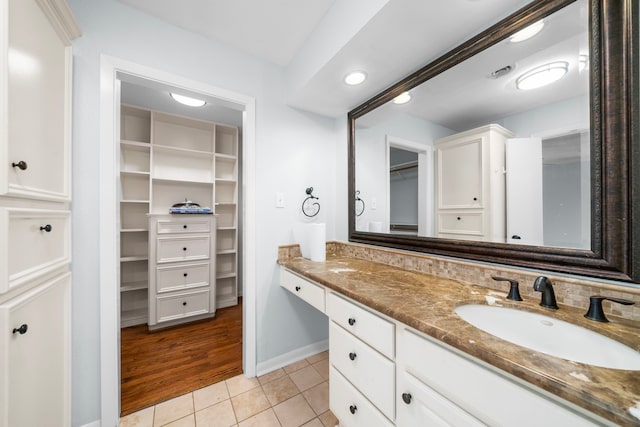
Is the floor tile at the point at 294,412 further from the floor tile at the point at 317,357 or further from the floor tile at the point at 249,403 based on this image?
the floor tile at the point at 317,357

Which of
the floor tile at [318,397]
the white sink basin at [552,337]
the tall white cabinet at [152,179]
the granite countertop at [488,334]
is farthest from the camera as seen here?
the tall white cabinet at [152,179]

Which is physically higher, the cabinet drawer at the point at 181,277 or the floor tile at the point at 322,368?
the cabinet drawer at the point at 181,277

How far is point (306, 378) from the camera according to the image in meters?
1.70

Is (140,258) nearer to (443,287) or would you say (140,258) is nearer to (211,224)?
(211,224)

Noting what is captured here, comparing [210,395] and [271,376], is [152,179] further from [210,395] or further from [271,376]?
[271,376]

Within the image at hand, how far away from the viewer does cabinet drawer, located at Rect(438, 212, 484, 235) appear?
1.14 m

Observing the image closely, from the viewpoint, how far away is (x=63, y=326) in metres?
1.08

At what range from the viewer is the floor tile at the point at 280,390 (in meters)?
1.50

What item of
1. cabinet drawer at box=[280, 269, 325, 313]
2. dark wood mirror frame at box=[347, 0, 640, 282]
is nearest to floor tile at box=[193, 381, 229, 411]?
cabinet drawer at box=[280, 269, 325, 313]

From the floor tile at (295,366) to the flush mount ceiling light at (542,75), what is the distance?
87.3 inches

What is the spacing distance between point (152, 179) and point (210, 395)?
7.10 feet

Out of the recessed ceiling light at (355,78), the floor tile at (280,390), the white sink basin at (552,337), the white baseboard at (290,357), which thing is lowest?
the floor tile at (280,390)

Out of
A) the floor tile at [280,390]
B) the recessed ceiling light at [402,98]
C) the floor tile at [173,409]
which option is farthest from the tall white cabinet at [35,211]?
the recessed ceiling light at [402,98]

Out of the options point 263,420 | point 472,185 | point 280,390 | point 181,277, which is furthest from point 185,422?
point 472,185
